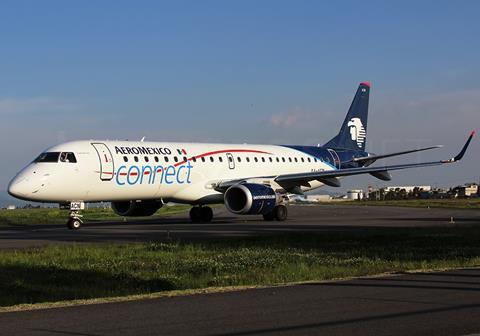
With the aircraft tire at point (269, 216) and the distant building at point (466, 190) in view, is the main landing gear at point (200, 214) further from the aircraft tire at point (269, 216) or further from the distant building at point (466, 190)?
the distant building at point (466, 190)

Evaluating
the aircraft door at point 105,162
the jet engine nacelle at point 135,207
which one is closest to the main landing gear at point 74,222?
the aircraft door at point 105,162

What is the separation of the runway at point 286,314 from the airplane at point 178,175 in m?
20.3

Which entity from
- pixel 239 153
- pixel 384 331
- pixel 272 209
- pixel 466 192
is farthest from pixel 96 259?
pixel 466 192

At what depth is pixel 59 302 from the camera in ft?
38.7

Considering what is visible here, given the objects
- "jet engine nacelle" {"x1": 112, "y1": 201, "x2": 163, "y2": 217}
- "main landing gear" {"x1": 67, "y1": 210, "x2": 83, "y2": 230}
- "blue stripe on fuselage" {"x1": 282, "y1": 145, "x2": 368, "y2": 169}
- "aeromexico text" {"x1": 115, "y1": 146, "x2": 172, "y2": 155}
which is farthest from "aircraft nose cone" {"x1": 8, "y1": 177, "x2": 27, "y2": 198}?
"blue stripe on fuselage" {"x1": 282, "y1": 145, "x2": 368, "y2": 169}

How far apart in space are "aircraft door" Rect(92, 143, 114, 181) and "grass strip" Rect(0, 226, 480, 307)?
36.8 ft

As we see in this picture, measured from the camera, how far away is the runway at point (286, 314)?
354 inches

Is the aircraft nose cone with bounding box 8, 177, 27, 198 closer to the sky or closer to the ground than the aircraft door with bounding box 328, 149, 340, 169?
closer to the ground

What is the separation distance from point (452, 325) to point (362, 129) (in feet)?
134

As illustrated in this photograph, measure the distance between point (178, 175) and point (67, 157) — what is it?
18.9 feet

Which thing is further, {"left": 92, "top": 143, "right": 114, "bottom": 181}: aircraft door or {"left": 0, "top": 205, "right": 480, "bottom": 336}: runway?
{"left": 92, "top": 143, "right": 114, "bottom": 181}: aircraft door

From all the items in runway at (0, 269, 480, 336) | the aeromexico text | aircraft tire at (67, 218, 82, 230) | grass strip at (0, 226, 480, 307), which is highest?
the aeromexico text

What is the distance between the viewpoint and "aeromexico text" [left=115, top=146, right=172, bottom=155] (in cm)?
3350

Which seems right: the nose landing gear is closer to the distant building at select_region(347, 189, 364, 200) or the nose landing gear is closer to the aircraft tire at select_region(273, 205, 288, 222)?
the aircraft tire at select_region(273, 205, 288, 222)
